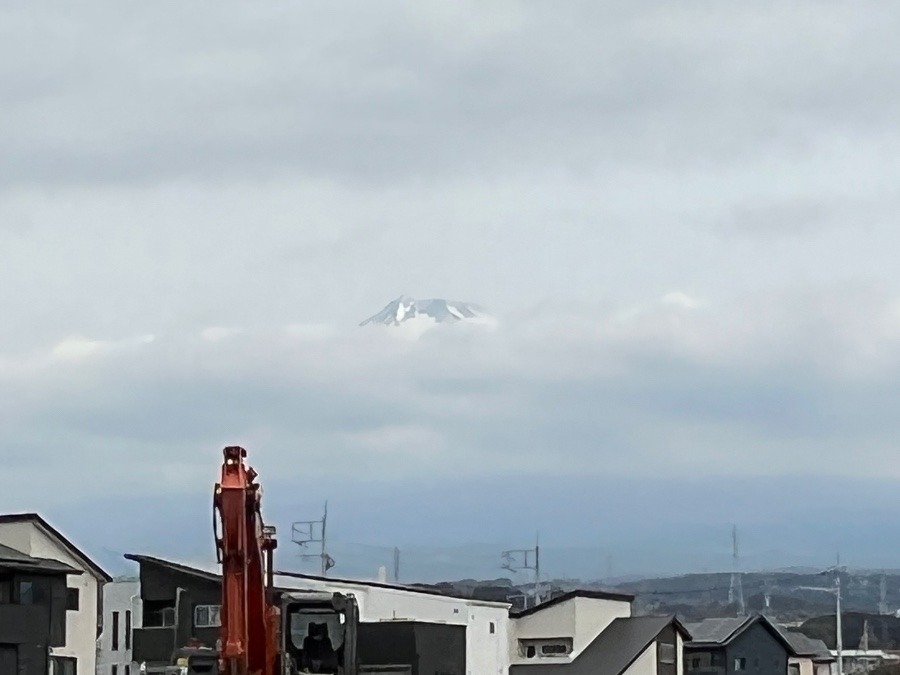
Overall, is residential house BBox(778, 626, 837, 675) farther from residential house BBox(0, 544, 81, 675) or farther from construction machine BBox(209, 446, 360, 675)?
construction machine BBox(209, 446, 360, 675)

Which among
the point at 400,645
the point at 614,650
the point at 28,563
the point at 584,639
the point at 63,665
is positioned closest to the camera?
the point at 28,563

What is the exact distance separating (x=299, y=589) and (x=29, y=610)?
11.0 metres

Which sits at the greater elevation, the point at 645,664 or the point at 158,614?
the point at 158,614

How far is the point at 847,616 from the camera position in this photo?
173750 mm

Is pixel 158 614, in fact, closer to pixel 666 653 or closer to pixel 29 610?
pixel 29 610

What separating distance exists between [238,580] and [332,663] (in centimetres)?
442

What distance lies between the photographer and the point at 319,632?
31.7 meters

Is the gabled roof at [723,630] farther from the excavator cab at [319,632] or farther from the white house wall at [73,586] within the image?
the excavator cab at [319,632]

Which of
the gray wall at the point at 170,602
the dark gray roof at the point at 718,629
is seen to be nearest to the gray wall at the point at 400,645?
the gray wall at the point at 170,602

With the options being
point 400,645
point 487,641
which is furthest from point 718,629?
point 400,645

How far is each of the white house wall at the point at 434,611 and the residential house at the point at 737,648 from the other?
20845 mm

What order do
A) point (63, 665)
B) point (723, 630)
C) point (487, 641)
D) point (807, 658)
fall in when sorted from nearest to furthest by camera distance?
point (63, 665) → point (487, 641) → point (723, 630) → point (807, 658)

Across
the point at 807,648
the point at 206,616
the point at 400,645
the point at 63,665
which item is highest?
the point at 206,616

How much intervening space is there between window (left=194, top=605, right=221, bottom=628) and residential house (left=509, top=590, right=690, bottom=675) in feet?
45.1
